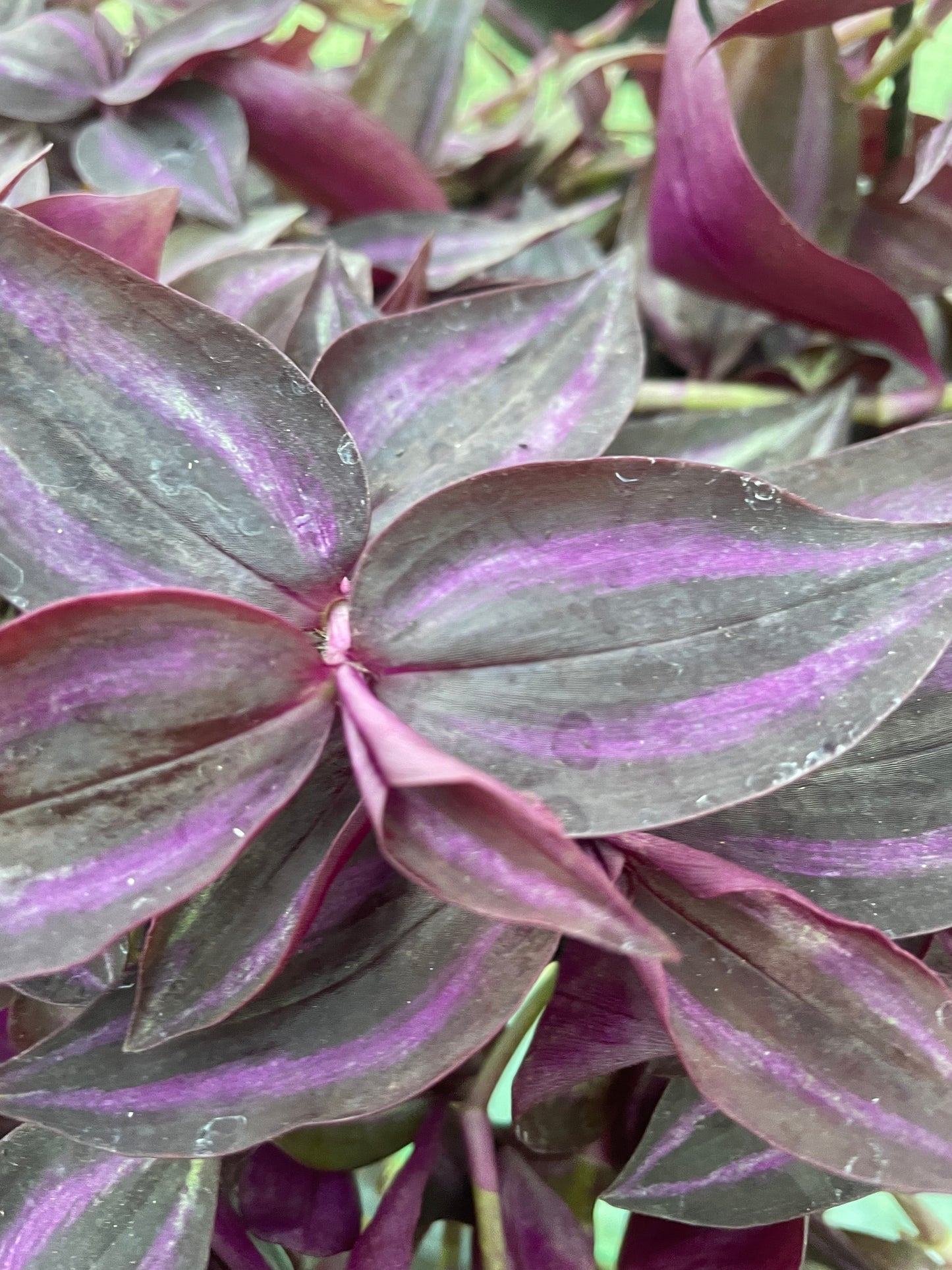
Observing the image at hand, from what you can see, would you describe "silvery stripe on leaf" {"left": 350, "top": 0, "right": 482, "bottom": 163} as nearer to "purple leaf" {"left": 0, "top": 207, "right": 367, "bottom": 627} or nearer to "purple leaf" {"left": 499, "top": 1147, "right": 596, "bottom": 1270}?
"purple leaf" {"left": 0, "top": 207, "right": 367, "bottom": 627}

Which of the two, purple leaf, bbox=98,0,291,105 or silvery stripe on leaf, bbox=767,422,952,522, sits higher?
purple leaf, bbox=98,0,291,105

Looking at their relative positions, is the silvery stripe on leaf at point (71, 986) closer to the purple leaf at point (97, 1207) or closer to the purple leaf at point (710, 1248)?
the purple leaf at point (97, 1207)

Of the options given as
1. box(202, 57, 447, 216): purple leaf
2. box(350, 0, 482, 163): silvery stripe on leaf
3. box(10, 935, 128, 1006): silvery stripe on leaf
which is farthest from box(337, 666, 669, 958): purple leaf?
box(350, 0, 482, 163): silvery stripe on leaf

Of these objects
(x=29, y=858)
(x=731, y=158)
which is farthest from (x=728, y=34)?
(x=29, y=858)

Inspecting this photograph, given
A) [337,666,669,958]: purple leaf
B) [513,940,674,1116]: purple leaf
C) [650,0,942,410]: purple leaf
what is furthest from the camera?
[650,0,942,410]: purple leaf

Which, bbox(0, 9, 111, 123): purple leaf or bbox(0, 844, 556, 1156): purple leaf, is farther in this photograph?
bbox(0, 9, 111, 123): purple leaf

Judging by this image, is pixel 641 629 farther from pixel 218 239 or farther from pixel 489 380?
pixel 218 239

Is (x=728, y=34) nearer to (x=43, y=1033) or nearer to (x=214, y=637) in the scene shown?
(x=214, y=637)
